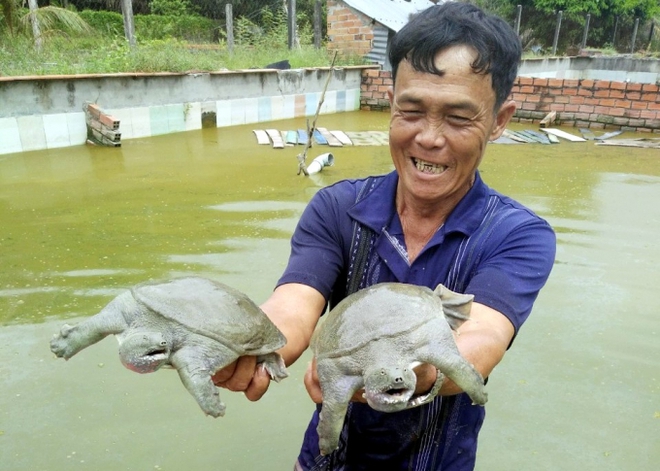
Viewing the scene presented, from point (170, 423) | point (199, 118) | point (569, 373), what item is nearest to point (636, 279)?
point (569, 373)

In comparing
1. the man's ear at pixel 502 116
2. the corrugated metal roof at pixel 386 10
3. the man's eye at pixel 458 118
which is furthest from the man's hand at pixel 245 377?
Answer: the corrugated metal roof at pixel 386 10

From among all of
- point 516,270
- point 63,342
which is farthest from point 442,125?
point 63,342

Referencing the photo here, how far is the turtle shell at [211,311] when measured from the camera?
1258mm

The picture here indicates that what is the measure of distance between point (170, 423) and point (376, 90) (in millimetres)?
11113

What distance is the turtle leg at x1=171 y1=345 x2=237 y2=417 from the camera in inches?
47.9

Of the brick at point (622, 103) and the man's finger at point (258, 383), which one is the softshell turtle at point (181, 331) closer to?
the man's finger at point (258, 383)

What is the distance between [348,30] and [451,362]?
47.8 ft

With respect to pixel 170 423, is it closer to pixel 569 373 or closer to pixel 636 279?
pixel 569 373

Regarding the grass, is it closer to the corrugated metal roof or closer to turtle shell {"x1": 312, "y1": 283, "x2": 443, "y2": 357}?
the corrugated metal roof

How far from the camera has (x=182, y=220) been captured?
5.47 m

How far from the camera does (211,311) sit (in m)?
1.30

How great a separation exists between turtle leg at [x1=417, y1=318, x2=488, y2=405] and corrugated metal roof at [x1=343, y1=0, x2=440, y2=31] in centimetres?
1332

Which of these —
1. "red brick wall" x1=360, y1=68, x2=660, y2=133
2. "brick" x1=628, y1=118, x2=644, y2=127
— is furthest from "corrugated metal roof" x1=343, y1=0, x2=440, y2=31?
"brick" x1=628, y1=118, x2=644, y2=127

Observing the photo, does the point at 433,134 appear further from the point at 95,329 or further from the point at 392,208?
the point at 95,329
